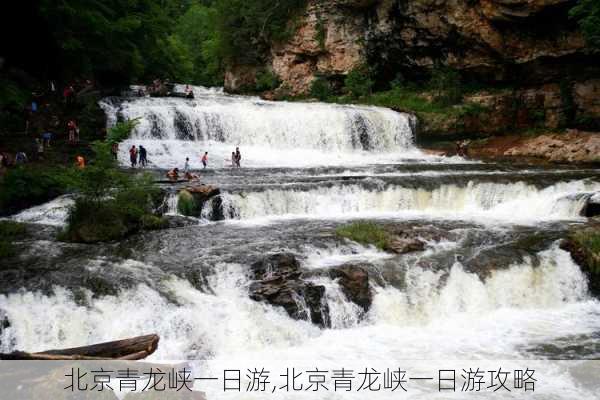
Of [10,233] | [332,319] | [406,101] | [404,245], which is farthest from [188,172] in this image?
[406,101]

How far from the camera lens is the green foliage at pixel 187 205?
17375mm

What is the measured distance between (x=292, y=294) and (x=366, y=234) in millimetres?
3582

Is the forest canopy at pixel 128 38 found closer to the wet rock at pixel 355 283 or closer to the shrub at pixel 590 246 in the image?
the wet rock at pixel 355 283

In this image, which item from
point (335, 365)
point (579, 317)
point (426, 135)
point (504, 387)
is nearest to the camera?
point (504, 387)

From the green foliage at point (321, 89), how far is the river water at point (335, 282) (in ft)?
59.9

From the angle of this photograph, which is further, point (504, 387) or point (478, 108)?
point (478, 108)

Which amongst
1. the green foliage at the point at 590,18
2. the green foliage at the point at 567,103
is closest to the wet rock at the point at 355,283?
the green foliage at the point at 590,18

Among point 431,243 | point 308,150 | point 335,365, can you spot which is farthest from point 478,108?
point 335,365

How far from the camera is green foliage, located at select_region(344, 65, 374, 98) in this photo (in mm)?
36625

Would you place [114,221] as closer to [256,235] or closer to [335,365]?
[256,235]

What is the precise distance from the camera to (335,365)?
978cm

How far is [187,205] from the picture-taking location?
57.0 ft

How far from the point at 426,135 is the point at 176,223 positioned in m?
18.6

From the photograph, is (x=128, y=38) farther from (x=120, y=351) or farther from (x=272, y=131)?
(x=120, y=351)
